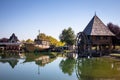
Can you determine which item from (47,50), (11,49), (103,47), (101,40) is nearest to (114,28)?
(103,47)

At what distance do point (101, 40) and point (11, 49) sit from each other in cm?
4744

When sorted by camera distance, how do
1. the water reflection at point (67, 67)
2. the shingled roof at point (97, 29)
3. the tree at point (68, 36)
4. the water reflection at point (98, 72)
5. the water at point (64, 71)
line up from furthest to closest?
the tree at point (68, 36) → the shingled roof at point (97, 29) → the water reflection at point (67, 67) → the water at point (64, 71) → the water reflection at point (98, 72)

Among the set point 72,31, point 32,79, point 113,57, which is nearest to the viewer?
point 32,79

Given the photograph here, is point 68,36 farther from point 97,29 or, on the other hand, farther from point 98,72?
point 98,72

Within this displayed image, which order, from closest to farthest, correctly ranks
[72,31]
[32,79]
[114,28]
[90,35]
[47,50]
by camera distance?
[32,79] → [90,35] → [114,28] → [47,50] → [72,31]

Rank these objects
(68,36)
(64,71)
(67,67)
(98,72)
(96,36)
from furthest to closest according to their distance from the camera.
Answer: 1. (68,36)
2. (96,36)
3. (67,67)
4. (64,71)
5. (98,72)

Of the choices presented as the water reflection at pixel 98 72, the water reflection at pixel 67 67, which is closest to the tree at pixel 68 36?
the water reflection at pixel 67 67

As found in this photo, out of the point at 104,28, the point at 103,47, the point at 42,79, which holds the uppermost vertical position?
the point at 104,28

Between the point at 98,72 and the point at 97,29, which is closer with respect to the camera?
the point at 98,72

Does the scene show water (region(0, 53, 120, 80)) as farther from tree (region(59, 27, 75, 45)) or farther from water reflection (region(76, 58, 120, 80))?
tree (region(59, 27, 75, 45))

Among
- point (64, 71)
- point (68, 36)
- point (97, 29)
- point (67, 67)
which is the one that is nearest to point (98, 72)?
point (64, 71)

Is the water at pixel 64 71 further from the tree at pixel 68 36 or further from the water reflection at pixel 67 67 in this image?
the tree at pixel 68 36

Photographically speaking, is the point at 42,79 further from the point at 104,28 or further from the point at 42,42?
the point at 42,42

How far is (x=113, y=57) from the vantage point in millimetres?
42875
